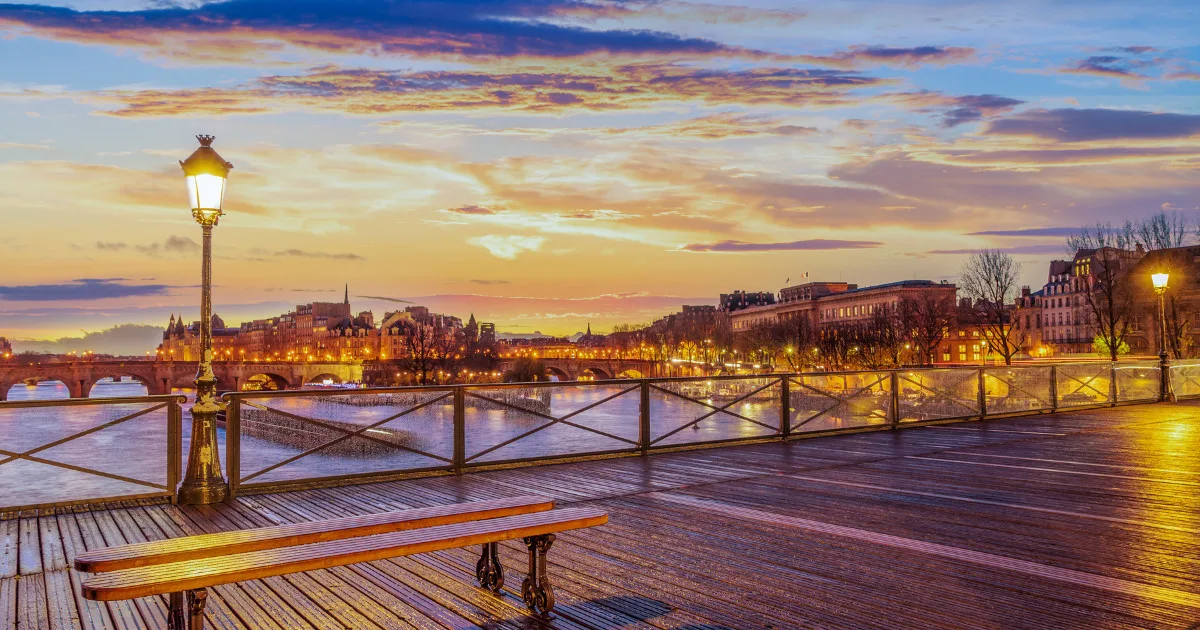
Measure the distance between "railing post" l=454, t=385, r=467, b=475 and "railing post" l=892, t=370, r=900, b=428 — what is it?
9.27 m

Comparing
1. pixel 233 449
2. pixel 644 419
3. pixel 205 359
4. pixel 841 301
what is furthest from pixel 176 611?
pixel 841 301

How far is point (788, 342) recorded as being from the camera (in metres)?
105

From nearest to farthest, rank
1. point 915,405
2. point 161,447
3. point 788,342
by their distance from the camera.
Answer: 1. point 161,447
2. point 915,405
3. point 788,342

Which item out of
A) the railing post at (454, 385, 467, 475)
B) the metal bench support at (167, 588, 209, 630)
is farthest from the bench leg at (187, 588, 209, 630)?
the railing post at (454, 385, 467, 475)

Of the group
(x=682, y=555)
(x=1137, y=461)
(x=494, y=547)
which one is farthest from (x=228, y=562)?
(x=1137, y=461)

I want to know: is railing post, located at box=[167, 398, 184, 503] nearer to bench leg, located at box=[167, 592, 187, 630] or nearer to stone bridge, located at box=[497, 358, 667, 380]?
bench leg, located at box=[167, 592, 187, 630]

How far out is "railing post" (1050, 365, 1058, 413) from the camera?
68.2 ft

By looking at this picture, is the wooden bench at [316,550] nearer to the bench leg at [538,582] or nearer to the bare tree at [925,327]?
the bench leg at [538,582]

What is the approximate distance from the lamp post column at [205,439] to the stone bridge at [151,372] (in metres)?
82.0

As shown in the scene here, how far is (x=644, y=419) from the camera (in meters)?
13.2

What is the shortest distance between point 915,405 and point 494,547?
45.3 feet

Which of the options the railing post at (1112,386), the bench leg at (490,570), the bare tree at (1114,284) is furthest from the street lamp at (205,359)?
the bare tree at (1114,284)

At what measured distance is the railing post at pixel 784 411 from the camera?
1517cm

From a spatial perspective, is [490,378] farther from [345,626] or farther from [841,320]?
[345,626]
